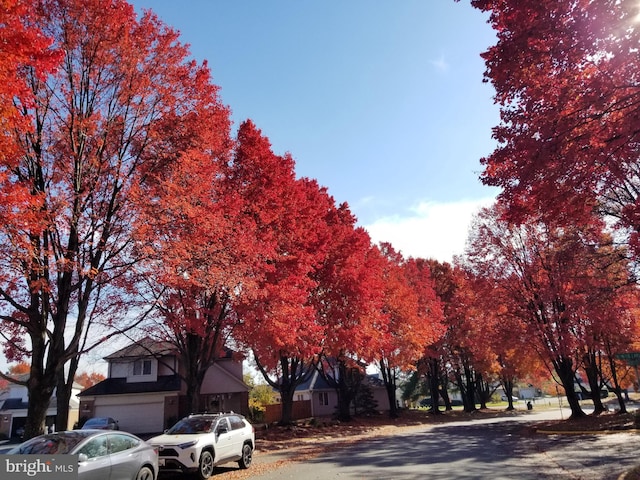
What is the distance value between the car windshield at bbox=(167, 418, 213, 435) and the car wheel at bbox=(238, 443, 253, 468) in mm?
1628

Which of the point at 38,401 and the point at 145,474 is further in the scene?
the point at 38,401

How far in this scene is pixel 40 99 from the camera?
1159 centimetres

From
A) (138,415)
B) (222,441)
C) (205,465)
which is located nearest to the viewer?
(205,465)

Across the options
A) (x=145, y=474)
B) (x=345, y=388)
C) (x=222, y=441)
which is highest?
(x=222, y=441)

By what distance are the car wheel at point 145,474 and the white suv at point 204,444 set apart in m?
1.28

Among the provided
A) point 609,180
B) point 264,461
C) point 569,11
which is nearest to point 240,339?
point 264,461

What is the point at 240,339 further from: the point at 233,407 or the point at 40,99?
the point at 233,407

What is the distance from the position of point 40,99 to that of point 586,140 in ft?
42.4

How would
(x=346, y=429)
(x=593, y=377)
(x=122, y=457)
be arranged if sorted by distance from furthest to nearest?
(x=346, y=429) → (x=593, y=377) → (x=122, y=457)

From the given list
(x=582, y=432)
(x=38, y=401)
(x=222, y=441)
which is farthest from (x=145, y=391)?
(x=582, y=432)

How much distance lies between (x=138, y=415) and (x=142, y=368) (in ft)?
11.4

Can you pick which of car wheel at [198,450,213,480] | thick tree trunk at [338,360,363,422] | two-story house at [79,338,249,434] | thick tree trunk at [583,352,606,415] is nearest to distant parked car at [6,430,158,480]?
car wheel at [198,450,213,480]

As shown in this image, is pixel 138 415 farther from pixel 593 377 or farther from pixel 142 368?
pixel 593 377

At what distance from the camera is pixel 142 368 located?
34.5m
